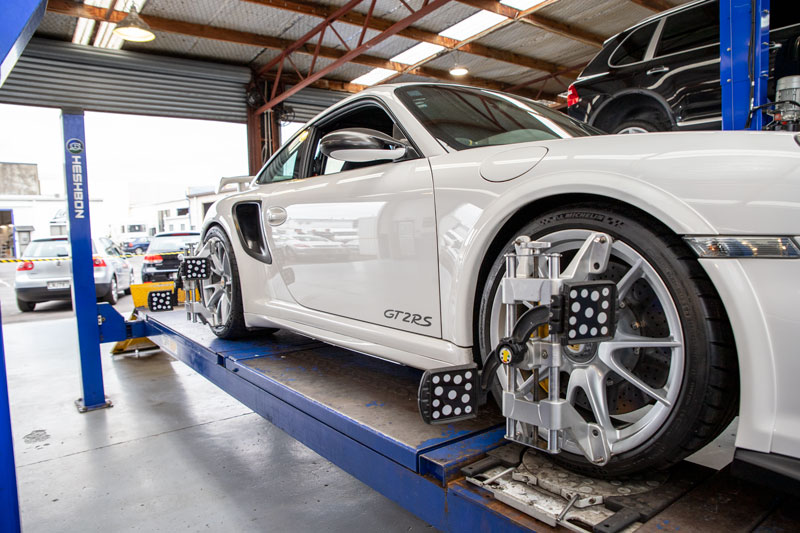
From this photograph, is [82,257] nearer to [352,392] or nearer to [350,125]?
[350,125]

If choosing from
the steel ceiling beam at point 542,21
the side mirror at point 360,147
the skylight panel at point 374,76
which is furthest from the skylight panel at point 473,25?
the side mirror at point 360,147

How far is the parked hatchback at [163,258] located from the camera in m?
8.87

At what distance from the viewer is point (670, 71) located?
410 cm

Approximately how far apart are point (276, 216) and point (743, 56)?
8.34 ft

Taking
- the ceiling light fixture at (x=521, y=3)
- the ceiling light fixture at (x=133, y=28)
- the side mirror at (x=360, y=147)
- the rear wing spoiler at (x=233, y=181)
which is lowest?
the side mirror at (x=360, y=147)

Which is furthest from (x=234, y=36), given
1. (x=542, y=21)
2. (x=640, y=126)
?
(x=640, y=126)

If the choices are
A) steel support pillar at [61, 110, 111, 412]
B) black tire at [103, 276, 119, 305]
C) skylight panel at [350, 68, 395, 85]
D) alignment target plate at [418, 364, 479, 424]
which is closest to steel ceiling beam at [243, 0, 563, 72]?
skylight panel at [350, 68, 395, 85]

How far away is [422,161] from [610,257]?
723 mm

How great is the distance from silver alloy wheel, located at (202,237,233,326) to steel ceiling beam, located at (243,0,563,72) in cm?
624

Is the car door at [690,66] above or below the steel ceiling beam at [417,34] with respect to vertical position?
below

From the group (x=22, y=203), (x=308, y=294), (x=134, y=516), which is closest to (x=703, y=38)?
(x=308, y=294)

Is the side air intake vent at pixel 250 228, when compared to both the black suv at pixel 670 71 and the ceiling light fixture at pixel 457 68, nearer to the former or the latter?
the black suv at pixel 670 71

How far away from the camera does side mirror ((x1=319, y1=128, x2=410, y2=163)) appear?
187 centimetres

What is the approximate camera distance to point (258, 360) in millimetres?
2703
